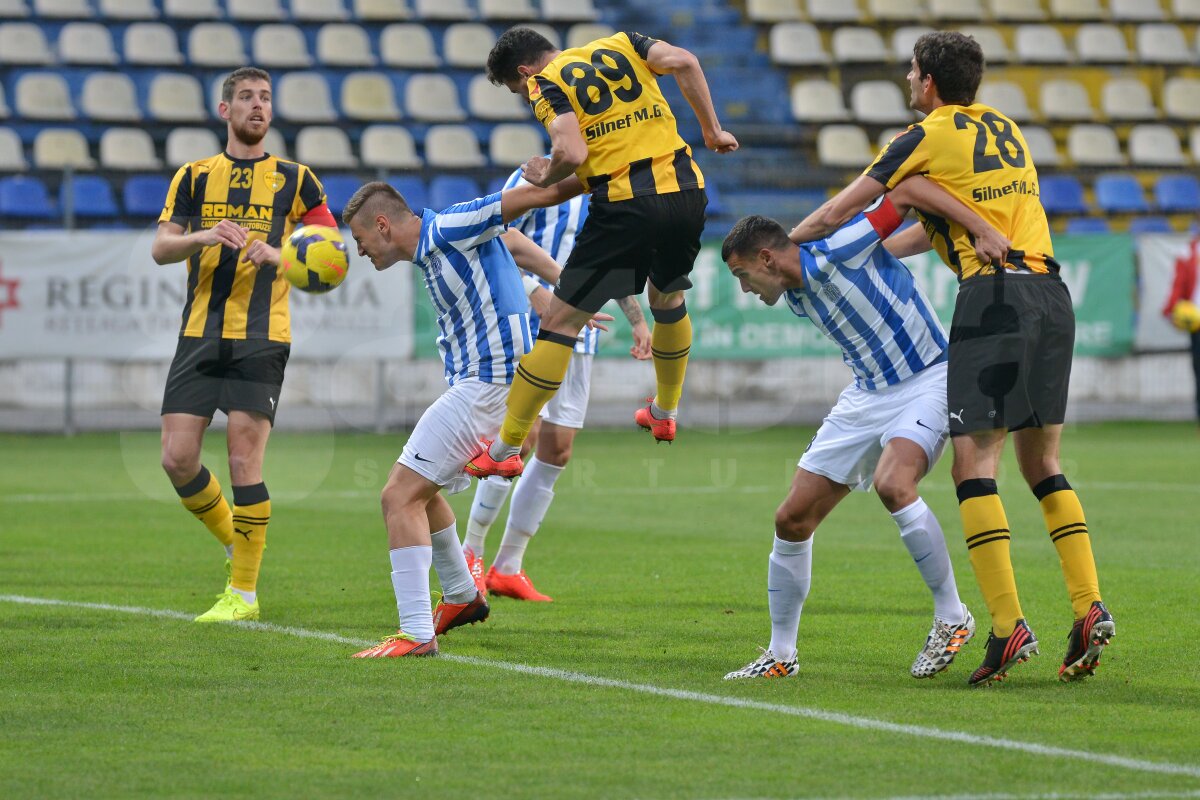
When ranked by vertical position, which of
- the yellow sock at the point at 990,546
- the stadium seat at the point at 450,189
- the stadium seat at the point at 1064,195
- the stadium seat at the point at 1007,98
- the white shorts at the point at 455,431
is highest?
the stadium seat at the point at 1007,98

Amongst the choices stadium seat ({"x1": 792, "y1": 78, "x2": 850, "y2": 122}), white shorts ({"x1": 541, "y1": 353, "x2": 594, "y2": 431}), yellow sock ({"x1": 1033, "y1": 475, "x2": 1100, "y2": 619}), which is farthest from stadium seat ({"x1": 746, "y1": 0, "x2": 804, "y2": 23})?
yellow sock ({"x1": 1033, "y1": 475, "x2": 1100, "y2": 619})

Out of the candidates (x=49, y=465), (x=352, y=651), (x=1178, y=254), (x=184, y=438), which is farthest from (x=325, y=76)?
(x=352, y=651)

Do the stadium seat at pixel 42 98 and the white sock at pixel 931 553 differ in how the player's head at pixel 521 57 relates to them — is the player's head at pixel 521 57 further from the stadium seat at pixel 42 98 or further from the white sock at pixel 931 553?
the stadium seat at pixel 42 98

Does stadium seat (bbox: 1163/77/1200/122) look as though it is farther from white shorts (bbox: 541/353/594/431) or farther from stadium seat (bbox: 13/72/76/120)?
white shorts (bbox: 541/353/594/431)

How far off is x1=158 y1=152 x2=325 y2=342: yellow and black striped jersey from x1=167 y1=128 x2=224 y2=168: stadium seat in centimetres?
1283

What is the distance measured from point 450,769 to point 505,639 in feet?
8.20

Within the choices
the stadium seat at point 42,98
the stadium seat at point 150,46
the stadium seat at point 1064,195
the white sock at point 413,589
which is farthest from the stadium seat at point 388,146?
the white sock at point 413,589

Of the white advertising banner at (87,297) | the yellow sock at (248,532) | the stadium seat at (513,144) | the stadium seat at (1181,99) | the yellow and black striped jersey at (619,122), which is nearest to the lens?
the yellow and black striped jersey at (619,122)

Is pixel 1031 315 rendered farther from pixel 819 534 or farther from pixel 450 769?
pixel 819 534

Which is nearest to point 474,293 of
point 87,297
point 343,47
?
point 87,297

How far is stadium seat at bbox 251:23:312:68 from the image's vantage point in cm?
2194

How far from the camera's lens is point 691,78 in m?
6.78

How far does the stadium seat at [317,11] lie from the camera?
73.9 feet

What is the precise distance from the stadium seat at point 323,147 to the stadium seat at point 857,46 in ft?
23.7
